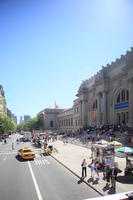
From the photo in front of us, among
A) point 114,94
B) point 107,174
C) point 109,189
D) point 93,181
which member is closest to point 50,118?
point 114,94

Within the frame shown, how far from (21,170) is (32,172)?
1.50m

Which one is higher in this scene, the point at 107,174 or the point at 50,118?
the point at 50,118

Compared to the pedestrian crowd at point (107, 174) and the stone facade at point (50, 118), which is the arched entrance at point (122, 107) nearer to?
the pedestrian crowd at point (107, 174)

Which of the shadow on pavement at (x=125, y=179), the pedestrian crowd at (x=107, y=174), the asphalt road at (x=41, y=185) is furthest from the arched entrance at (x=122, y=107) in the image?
the shadow on pavement at (x=125, y=179)

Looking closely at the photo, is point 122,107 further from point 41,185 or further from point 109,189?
point 41,185

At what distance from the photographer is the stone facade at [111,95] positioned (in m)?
48.9

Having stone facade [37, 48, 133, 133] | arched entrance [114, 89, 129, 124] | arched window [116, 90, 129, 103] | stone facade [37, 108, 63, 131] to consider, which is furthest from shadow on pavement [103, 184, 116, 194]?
stone facade [37, 108, 63, 131]

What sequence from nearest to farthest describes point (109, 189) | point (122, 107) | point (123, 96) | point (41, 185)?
point (109, 189)
point (41, 185)
point (122, 107)
point (123, 96)

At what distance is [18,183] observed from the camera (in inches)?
617

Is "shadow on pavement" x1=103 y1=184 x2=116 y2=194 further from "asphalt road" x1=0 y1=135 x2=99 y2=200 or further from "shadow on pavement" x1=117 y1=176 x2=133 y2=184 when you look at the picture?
"shadow on pavement" x1=117 y1=176 x2=133 y2=184

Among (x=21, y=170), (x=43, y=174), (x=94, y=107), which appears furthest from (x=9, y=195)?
(x=94, y=107)

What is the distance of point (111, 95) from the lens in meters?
56.2

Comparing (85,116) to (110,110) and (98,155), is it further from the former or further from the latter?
(98,155)

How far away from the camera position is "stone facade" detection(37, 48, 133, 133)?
160 feet
